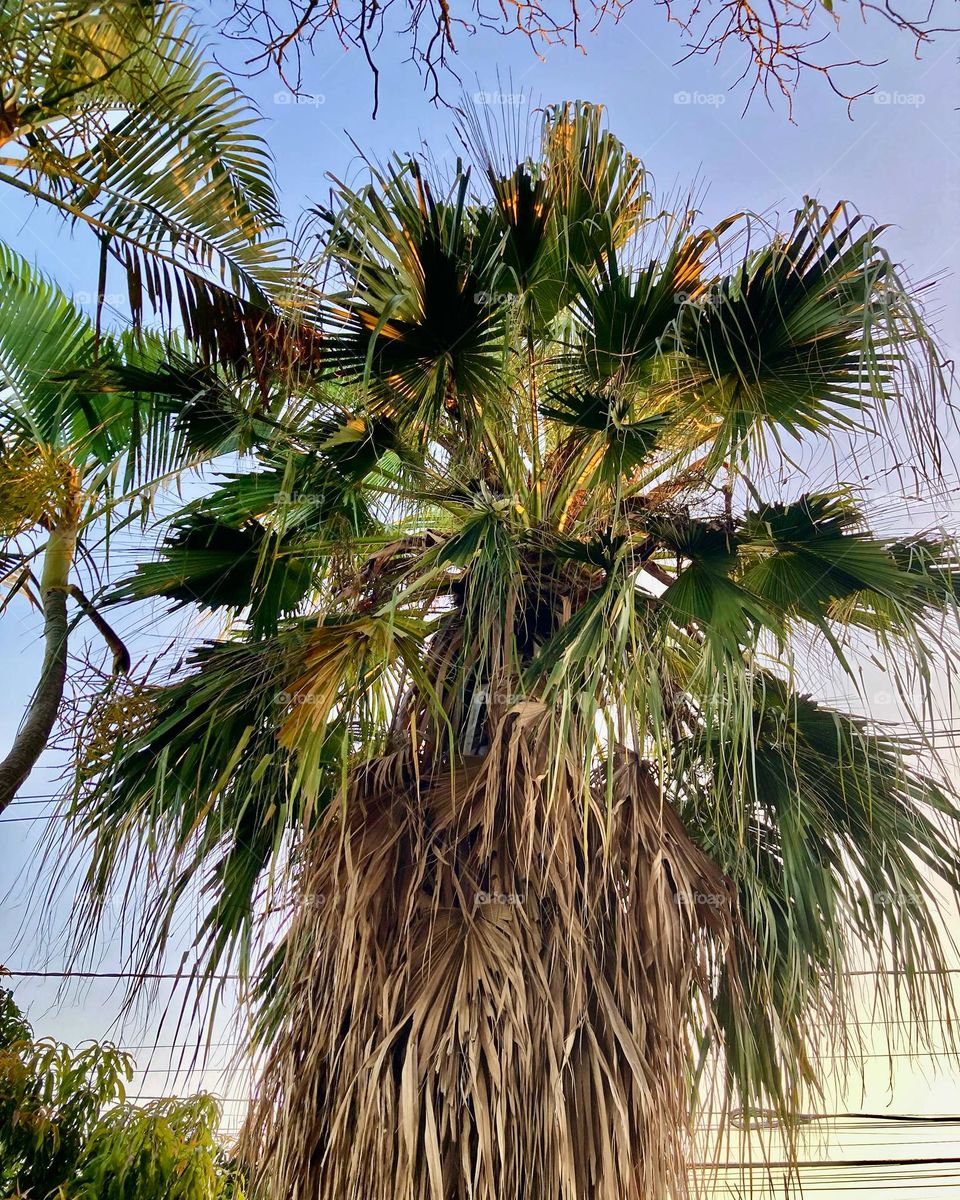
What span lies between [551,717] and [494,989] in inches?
27.5

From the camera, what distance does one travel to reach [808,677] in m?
2.99

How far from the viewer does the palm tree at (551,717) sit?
97.0 inches

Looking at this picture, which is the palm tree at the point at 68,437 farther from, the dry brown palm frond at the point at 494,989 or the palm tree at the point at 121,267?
the dry brown palm frond at the point at 494,989

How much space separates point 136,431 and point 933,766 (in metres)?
2.65

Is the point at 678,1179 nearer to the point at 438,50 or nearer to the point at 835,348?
the point at 835,348

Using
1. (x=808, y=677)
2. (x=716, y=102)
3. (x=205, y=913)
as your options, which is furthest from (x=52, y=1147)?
(x=716, y=102)

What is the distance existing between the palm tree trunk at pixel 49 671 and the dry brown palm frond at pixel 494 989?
1170mm

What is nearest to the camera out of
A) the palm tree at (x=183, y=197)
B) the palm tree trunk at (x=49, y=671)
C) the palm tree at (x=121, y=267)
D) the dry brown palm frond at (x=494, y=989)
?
the palm tree at (x=121, y=267)

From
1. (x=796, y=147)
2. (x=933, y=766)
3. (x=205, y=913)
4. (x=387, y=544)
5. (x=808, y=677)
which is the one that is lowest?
(x=205, y=913)

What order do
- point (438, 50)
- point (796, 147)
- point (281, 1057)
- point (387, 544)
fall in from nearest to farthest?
point (438, 50) → point (281, 1057) → point (387, 544) → point (796, 147)

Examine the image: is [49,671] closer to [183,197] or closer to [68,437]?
[68,437]

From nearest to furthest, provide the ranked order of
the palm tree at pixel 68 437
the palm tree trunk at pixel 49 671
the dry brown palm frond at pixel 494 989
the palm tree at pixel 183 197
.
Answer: the palm tree at pixel 183 197, the dry brown palm frond at pixel 494 989, the palm tree at pixel 68 437, the palm tree trunk at pixel 49 671

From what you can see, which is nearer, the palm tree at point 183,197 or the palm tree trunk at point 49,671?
the palm tree at point 183,197

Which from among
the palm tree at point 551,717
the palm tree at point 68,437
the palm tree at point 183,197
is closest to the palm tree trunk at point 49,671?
the palm tree at point 68,437
